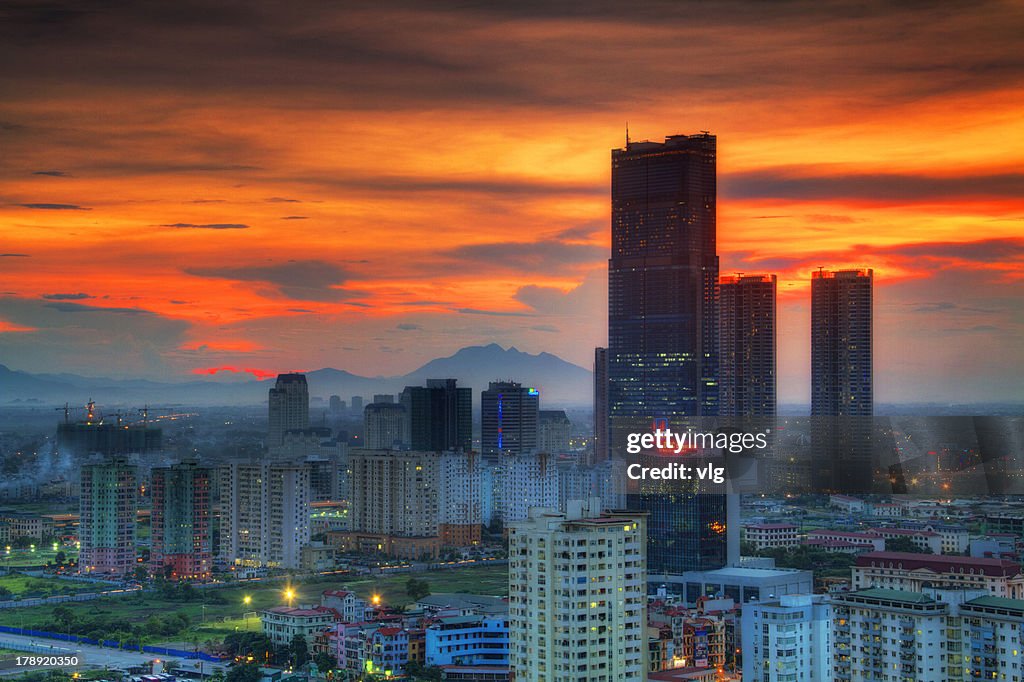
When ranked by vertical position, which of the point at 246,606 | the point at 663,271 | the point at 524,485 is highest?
the point at 663,271

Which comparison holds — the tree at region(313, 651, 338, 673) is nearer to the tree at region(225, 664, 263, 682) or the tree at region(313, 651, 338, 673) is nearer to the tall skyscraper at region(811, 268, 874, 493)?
the tree at region(225, 664, 263, 682)

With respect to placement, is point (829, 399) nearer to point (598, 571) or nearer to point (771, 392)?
point (771, 392)

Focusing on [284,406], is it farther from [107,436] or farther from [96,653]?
[96,653]

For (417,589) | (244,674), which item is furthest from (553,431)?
(244,674)

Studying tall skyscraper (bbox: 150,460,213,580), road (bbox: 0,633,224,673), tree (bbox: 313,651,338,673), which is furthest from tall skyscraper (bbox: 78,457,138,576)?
tree (bbox: 313,651,338,673)

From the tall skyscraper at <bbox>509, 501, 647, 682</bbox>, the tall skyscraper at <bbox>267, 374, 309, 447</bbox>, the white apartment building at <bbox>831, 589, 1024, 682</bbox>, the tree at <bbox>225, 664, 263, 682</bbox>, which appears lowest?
the tree at <bbox>225, 664, 263, 682</bbox>

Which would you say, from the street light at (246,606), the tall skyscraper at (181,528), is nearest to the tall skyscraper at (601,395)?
the tall skyscraper at (181,528)
